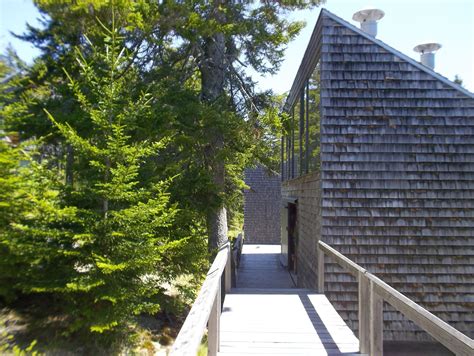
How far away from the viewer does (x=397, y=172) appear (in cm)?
685

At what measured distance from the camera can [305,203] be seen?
8883 millimetres

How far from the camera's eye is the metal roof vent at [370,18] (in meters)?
7.92

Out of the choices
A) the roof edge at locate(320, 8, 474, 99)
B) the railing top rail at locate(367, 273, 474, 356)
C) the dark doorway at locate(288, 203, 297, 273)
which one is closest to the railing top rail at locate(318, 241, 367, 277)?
the railing top rail at locate(367, 273, 474, 356)

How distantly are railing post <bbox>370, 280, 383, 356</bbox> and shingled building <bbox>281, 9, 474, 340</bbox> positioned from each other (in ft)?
10.8

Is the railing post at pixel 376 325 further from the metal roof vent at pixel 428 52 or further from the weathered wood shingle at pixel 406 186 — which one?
the metal roof vent at pixel 428 52

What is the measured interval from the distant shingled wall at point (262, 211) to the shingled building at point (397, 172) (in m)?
15.4

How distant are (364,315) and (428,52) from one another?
795 centimetres

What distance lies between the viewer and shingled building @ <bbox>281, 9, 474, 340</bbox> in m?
6.80

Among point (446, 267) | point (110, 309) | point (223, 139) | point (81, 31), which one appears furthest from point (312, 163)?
point (81, 31)

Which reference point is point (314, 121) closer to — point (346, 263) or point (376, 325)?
point (346, 263)

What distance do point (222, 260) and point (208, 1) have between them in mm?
6305

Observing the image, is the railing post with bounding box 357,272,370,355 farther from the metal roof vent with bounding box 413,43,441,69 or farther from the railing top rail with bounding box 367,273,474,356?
the metal roof vent with bounding box 413,43,441,69

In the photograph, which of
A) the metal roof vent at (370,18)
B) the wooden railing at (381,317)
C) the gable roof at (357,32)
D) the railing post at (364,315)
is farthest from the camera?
the metal roof vent at (370,18)

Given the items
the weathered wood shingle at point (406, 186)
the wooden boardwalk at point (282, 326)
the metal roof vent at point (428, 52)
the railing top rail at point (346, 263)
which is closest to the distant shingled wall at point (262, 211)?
the metal roof vent at point (428, 52)
